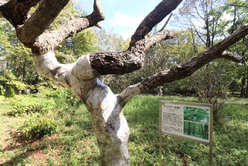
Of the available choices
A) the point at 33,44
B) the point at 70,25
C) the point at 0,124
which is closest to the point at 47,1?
the point at 33,44

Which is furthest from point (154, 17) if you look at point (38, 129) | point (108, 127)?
point (38, 129)

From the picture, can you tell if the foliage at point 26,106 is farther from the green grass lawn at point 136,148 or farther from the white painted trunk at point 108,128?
the white painted trunk at point 108,128

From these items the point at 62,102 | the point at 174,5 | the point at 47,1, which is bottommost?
the point at 62,102

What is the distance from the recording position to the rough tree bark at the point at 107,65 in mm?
1146

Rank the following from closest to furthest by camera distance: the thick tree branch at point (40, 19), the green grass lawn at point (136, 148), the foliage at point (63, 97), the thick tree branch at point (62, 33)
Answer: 1. the thick tree branch at point (40, 19)
2. the thick tree branch at point (62, 33)
3. the green grass lawn at point (136, 148)
4. the foliage at point (63, 97)

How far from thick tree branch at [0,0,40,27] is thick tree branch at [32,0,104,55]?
261 mm

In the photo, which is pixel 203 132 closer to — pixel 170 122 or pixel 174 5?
pixel 170 122

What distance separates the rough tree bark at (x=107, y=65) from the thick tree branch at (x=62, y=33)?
12 millimetres

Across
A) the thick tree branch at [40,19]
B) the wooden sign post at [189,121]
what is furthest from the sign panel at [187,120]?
the thick tree branch at [40,19]

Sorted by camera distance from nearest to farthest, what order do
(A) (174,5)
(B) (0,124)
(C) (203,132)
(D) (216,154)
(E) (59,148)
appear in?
(A) (174,5) → (C) (203,132) → (D) (216,154) → (E) (59,148) → (B) (0,124)

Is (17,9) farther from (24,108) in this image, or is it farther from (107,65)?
(24,108)

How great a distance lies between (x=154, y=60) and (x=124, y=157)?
12.1m

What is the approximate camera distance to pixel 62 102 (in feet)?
21.4

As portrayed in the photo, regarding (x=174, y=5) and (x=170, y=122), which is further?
(x=170, y=122)
